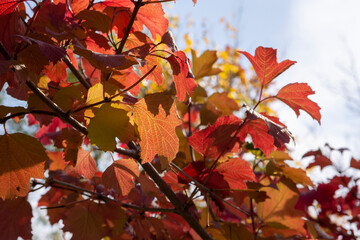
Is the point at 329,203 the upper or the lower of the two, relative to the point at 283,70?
lower

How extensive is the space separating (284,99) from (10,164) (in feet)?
2.25

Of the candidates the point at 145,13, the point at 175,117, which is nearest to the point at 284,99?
the point at 175,117

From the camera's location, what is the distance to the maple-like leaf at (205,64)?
1.34 meters

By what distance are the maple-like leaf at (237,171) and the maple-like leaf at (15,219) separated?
563 mm

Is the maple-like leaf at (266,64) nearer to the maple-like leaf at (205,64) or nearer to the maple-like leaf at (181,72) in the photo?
the maple-like leaf at (181,72)

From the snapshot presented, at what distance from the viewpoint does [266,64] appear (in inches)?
34.8

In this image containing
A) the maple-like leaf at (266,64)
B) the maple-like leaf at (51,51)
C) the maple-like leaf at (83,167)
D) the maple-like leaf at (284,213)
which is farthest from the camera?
the maple-like leaf at (284,213)

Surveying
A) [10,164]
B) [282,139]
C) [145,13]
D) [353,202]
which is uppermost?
[145,13]

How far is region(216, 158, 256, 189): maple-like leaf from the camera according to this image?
948mm

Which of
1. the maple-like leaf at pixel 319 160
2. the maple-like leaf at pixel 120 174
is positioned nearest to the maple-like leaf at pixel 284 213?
the maple-like leaf at pixel 319 160

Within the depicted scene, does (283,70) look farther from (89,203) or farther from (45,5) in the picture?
(89,203)

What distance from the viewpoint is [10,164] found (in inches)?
29.5

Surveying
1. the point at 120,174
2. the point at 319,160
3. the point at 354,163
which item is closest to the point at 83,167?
the point at 120,174

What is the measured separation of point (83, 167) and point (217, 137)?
40 centimetres
